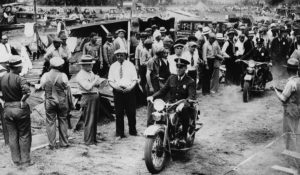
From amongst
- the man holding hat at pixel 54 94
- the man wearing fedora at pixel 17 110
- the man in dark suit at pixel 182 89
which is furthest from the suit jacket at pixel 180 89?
the man wearing fedora at pixel 17 110

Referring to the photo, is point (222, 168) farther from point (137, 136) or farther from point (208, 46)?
point (208, 46)

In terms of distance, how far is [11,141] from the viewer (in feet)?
21.5

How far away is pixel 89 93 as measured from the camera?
767 centimetres

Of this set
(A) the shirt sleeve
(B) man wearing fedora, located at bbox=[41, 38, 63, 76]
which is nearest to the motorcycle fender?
(A) the shirt sleeve

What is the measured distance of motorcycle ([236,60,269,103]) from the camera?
38.0 feet

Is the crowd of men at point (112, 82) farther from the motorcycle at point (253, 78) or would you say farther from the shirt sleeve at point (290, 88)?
the motorcycle at point (253, 78)

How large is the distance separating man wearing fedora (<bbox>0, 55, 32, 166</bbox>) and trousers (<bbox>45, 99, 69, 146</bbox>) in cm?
72

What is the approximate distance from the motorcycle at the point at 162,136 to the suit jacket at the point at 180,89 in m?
0.22

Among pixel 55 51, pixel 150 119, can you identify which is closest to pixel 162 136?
pixel 150 119

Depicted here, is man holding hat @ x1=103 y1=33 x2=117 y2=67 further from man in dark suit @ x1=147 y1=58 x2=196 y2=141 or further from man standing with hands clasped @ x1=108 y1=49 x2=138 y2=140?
man in dark suit @ x1=147 y1=58 x2=196 y2=141

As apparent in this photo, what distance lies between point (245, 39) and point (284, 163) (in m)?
8.55

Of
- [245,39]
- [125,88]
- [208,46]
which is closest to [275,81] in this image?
[245,39]

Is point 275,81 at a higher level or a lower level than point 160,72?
lower

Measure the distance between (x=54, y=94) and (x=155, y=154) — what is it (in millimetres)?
2397
